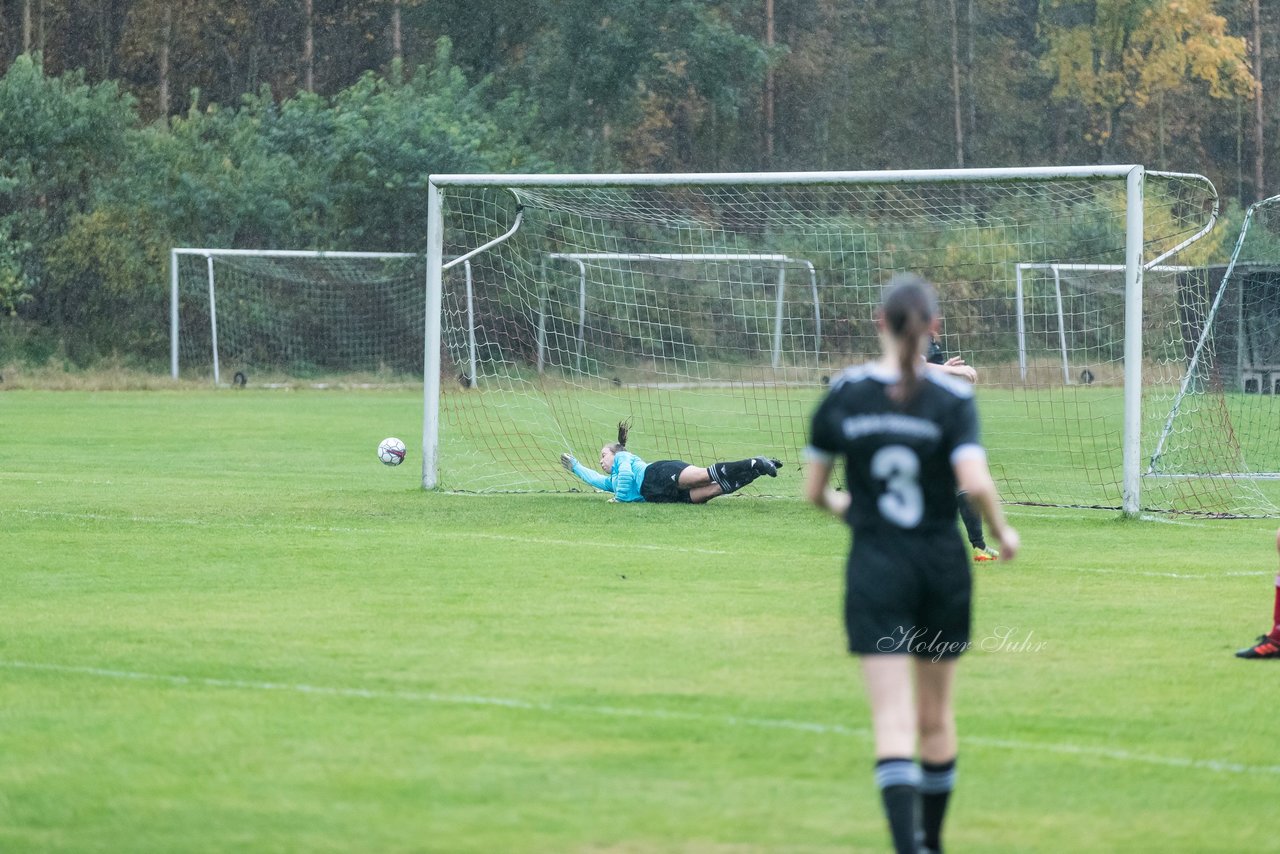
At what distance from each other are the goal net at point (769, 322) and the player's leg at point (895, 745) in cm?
1040

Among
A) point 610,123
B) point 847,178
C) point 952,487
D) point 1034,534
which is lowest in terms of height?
point 1034,534

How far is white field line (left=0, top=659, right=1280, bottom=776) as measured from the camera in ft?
21.4

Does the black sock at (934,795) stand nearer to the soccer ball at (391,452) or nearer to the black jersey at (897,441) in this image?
the black jersey at (897,441)

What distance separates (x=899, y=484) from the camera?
5.02 meters

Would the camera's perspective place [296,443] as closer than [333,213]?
Yes

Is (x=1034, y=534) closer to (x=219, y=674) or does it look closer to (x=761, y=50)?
(x=219, y=674)

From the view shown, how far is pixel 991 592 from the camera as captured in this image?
10.8 meters

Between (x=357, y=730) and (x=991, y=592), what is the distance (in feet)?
16.8

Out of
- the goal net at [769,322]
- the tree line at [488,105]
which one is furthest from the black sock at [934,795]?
the tree line at [488,105]

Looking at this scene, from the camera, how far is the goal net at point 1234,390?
59.4ft

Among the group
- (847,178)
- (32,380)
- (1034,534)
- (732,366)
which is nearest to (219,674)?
(1034,534)

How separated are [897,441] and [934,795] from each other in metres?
1.11

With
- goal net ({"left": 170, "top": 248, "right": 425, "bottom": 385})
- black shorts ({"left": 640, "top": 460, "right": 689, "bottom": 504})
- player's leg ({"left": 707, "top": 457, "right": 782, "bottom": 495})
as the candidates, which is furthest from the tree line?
player's leg ({"left": 707, "top": 457, "right": 782, "bottom": 495})

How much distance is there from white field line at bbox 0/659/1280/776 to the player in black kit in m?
1.68
